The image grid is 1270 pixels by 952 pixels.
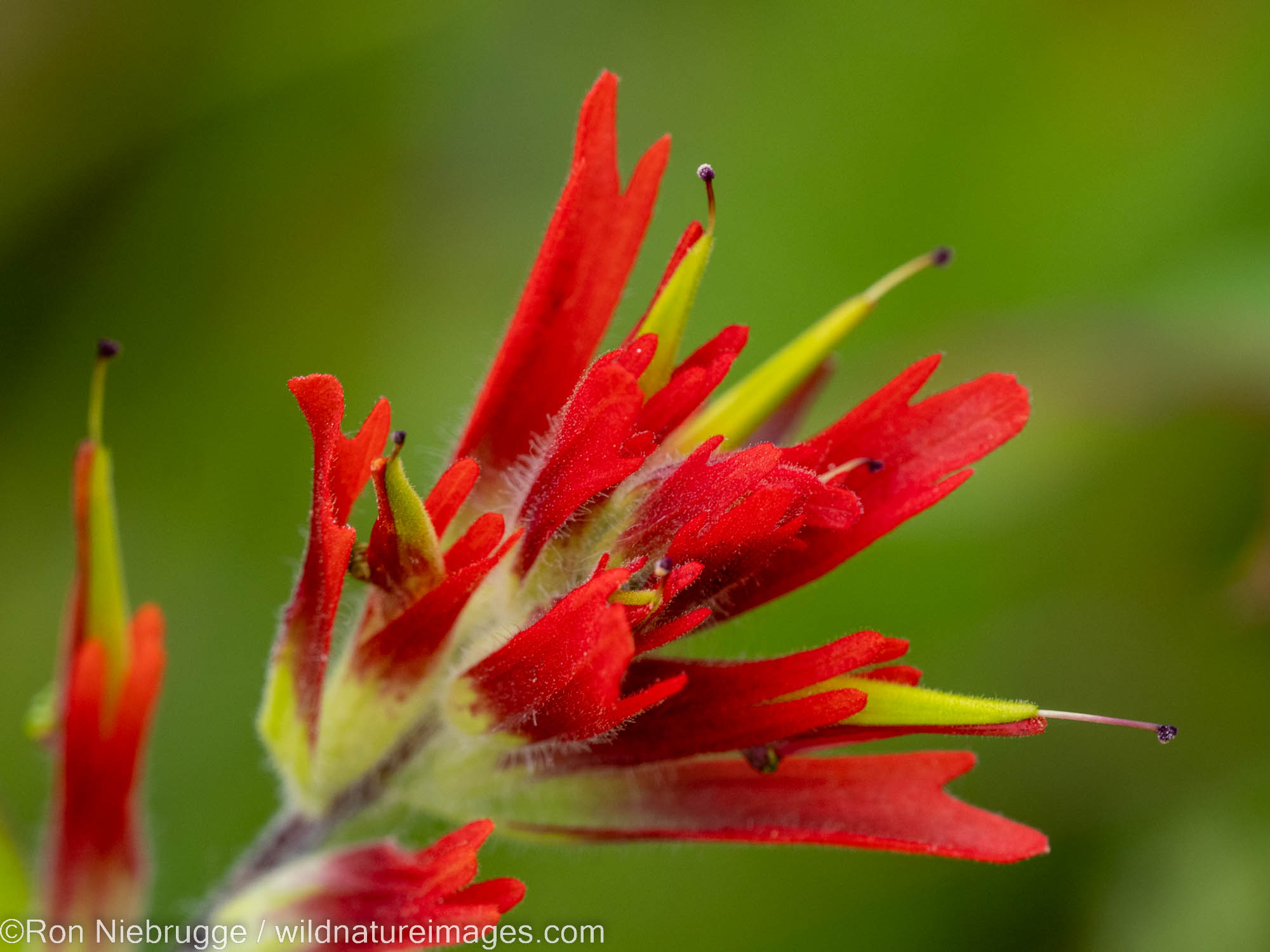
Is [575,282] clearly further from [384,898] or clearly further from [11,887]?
[11,887]

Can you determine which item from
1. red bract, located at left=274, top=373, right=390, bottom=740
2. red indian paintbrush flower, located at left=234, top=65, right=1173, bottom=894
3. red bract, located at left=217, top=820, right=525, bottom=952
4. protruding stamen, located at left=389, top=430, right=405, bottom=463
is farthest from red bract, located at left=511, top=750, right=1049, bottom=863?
protruding stamen, located at left=389, top=430, right=405, bottom=463

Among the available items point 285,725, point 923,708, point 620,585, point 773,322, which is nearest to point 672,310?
point 620,585

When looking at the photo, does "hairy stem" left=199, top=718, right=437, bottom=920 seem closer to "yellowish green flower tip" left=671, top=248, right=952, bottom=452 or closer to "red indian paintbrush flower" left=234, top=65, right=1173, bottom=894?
"red indian paintbrush flower" left=234, top=65, right=1173, bottom=894

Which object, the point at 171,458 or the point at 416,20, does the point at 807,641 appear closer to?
the point at 171,458

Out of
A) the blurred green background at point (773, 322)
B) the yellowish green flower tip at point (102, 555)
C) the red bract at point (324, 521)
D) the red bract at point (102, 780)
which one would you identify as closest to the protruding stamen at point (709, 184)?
the red bract at point (324, 521)

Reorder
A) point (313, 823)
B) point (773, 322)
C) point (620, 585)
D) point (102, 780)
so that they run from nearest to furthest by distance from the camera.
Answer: point (620, 585)
point (313, 823)
point (102, 780)
point (773, 322)

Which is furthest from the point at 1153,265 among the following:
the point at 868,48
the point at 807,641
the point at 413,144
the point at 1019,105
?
the point at 413,144
